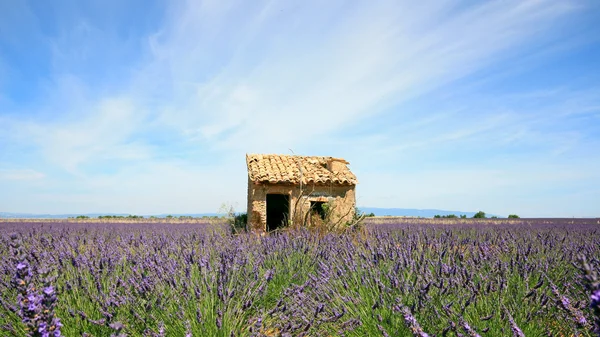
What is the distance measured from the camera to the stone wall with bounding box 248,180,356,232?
33.6 ft

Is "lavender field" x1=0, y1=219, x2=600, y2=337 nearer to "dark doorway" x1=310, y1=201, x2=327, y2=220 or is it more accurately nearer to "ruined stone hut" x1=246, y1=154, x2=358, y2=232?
"ruined stone hut" x1=246, y1=154, x2=358, y2=232

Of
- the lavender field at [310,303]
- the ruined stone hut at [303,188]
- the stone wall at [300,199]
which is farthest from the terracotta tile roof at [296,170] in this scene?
the lavender field at [310,303]

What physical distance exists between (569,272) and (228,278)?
3.44 meters

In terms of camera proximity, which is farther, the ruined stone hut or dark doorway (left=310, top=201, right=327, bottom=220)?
dark doorway (left=310, top=201, right=327, bottom=220)

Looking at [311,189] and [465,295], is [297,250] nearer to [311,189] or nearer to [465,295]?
[465,295]

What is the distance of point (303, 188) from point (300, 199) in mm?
322

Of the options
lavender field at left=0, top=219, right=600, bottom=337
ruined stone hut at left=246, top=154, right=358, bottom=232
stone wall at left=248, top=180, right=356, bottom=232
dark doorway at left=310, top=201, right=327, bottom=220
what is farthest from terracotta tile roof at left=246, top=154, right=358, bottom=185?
lavender field at left=0, top=219, right=600, bottom=337

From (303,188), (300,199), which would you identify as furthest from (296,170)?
(300,199)

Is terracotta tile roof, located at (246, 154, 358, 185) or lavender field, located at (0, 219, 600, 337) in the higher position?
terracotta tile roof, located at (246, 154, 358, 185)

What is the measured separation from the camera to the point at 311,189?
10539 mm

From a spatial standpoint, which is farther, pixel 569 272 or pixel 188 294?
pixel 569 272

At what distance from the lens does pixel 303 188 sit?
10.5 meters

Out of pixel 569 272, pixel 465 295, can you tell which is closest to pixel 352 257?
pixel 465 295

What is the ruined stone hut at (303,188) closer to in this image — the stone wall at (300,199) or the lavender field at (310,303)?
the stone wall at (300,199)
